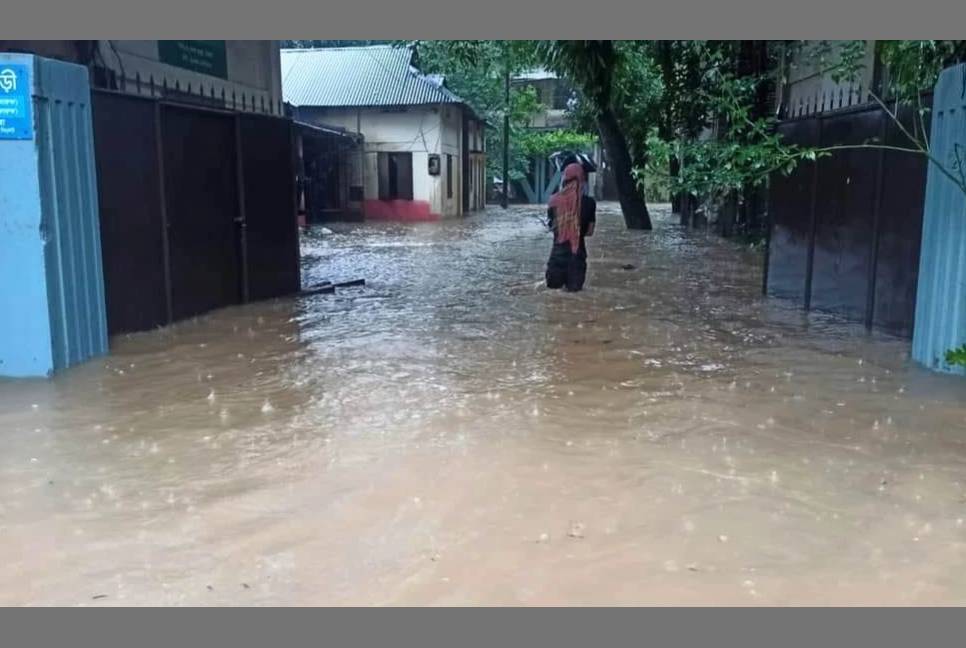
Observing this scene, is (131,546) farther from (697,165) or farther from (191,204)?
(697,165)

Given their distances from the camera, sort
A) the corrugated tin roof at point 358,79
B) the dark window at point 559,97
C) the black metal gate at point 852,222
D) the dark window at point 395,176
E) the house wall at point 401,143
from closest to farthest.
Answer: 1. the black metal gate at point 852,222
2. the corrugated tin roof at point 358,79
3. the house wall at point 401,143
4. the dark window at point 395,176
5. the dark window at point 559,97

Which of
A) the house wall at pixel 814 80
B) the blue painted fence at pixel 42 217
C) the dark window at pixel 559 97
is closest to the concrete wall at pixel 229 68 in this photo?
the blue painted fence at pixel 42 217

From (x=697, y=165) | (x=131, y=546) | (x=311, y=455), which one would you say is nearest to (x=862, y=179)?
(x=697, y=165)

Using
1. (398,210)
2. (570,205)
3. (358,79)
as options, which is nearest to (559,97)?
(358,79)

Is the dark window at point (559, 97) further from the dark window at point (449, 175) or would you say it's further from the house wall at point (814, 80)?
the house wall at point (814, 80)

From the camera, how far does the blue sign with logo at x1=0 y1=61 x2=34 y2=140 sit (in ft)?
20.2

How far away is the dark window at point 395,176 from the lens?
30.9m

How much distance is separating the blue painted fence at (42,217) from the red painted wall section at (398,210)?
77.7 ft

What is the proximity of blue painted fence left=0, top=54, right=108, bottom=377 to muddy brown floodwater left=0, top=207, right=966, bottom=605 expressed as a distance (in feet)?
1.34

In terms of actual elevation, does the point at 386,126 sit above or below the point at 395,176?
above

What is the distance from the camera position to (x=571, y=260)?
37.4 feet

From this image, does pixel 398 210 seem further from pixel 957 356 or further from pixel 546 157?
pixel 957 356

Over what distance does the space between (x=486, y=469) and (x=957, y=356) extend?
11.7ft

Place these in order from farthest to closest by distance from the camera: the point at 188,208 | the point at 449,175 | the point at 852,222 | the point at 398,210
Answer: the point at 449,175 → the point at 398,210 → the point at 188,208 → the point at 852,222
